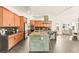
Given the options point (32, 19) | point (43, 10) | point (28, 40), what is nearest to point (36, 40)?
point (28, 40)

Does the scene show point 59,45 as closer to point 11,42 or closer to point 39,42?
point 39,42

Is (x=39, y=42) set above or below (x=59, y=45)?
above

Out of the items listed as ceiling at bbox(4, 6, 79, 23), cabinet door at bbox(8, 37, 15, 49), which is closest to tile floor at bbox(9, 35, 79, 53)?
cabinet door at bbox(8, 37, 15, 49)

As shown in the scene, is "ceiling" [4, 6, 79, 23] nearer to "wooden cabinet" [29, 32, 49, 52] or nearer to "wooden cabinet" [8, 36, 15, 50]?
"wooden cabinet" [29, 32, 49, 52]

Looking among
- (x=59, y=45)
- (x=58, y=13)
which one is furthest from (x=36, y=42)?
(x=59, y=45)

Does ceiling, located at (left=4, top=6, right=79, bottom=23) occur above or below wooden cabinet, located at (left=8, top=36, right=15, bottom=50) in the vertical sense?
above

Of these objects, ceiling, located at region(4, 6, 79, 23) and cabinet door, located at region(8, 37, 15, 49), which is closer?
ceiling, located at region(4, 6, 79, 23)

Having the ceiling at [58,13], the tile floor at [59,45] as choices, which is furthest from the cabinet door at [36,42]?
the ceiling at [58,13]

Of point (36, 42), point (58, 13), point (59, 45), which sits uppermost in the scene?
point (58, 13)

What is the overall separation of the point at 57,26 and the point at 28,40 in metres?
0.95

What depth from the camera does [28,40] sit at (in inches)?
152

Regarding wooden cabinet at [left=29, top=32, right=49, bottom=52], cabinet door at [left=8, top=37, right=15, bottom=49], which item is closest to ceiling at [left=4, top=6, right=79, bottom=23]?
wooden cabinet at [left=29, top=32, right=49, bottom=52]
